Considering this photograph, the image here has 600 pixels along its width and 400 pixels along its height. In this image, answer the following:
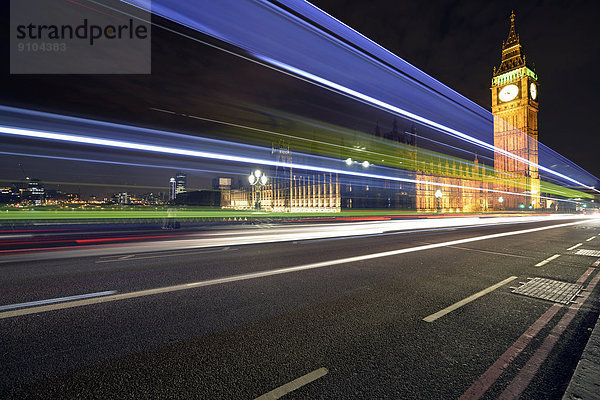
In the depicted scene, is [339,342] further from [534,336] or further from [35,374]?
[35,374]

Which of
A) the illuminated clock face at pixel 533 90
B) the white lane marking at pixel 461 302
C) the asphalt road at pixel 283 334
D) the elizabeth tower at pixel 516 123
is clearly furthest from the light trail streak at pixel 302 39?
the illuminated clock face at pixel 533 90

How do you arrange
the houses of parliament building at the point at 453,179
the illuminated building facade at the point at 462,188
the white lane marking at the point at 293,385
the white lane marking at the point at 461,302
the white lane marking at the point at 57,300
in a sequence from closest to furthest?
1. the white lane marking at the point at 293,385
2. the white lane marking at the point at 461,302
3. the white lane marking at the point at 57,300
4. the houses of parliament building at the point at 453,179
5. the illuminated building facade at the point at 462,188

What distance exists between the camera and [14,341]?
287 centimetres

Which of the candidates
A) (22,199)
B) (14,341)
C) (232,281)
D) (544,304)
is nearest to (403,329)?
(544,304)

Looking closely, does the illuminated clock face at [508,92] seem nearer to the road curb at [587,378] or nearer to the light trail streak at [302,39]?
the light trail streak at [302,39]

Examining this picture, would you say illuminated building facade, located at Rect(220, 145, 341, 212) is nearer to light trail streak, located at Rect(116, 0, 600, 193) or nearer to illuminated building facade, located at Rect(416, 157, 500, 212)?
illuminated building facade, located at Rect(416, 157, 500, 212)

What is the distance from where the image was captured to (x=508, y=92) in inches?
3829

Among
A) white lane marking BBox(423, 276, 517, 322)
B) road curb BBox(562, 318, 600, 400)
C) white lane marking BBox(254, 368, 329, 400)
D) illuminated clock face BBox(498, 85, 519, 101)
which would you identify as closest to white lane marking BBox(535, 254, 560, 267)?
white lane marking BBox(423, 276, 517, 322)

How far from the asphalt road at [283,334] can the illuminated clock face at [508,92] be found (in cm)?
12340

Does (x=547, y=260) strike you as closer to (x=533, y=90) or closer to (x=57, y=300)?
(x=57, y=300)

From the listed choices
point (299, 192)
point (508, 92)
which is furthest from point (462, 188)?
point (299, 192)

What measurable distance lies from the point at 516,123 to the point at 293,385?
126307 millimetres

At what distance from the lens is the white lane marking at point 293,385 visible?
2006 mm

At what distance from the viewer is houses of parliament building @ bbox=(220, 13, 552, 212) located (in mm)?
60438
